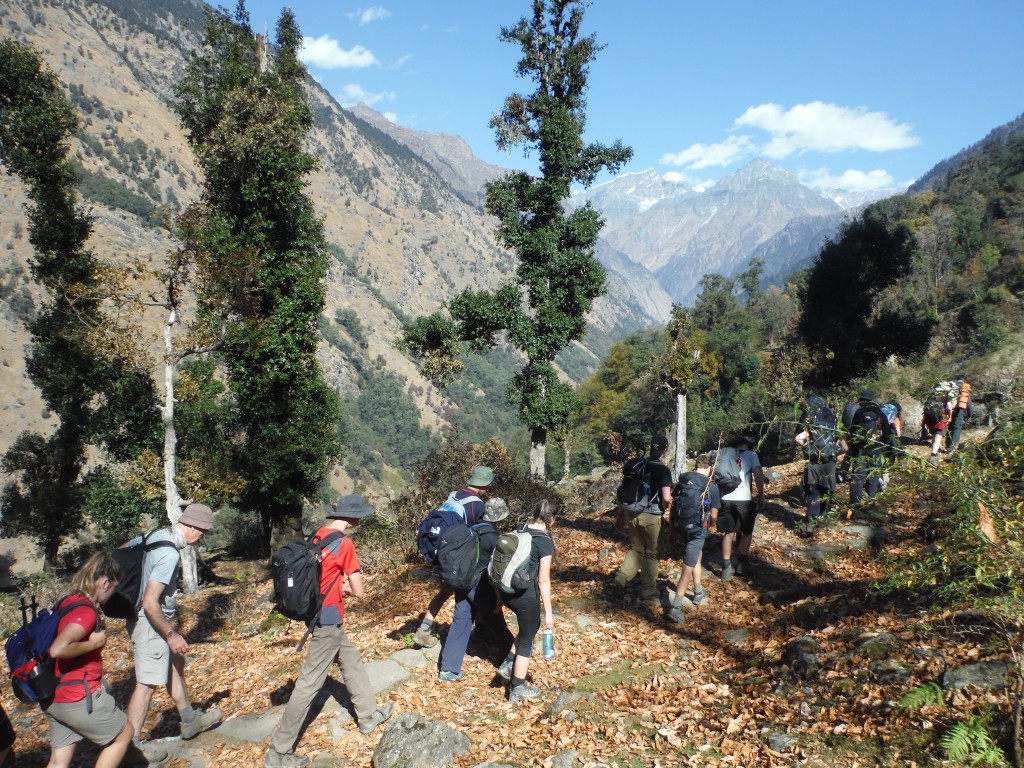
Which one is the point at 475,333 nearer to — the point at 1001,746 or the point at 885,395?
Answer: the point at 1001,746

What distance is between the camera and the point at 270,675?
7.74 m

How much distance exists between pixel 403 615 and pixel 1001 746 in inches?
273

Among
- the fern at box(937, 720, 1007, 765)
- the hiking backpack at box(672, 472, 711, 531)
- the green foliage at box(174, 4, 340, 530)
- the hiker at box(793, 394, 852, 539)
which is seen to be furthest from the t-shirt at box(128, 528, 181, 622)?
the green foliage at box(174, 4, 340, 530)

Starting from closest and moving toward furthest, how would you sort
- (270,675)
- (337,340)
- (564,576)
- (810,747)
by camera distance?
(810,747), (270,675), (564,576), (337,340)

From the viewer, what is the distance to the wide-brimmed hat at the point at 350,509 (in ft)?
18.3

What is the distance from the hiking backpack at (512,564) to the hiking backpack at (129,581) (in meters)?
2.98

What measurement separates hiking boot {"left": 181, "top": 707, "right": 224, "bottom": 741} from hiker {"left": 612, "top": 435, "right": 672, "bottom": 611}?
5138mm

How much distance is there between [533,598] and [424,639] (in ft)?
7.43

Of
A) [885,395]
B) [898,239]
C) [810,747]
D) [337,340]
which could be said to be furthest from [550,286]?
[337,340]

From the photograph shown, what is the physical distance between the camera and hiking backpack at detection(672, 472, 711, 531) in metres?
7.64

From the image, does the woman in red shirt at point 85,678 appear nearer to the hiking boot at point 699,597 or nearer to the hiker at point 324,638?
the hiker at point 324,638

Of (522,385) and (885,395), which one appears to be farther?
(885,395)

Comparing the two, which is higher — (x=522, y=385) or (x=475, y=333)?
(x=475, y=333)

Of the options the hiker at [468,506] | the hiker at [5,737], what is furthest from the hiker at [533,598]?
the hiker at [5,737]
